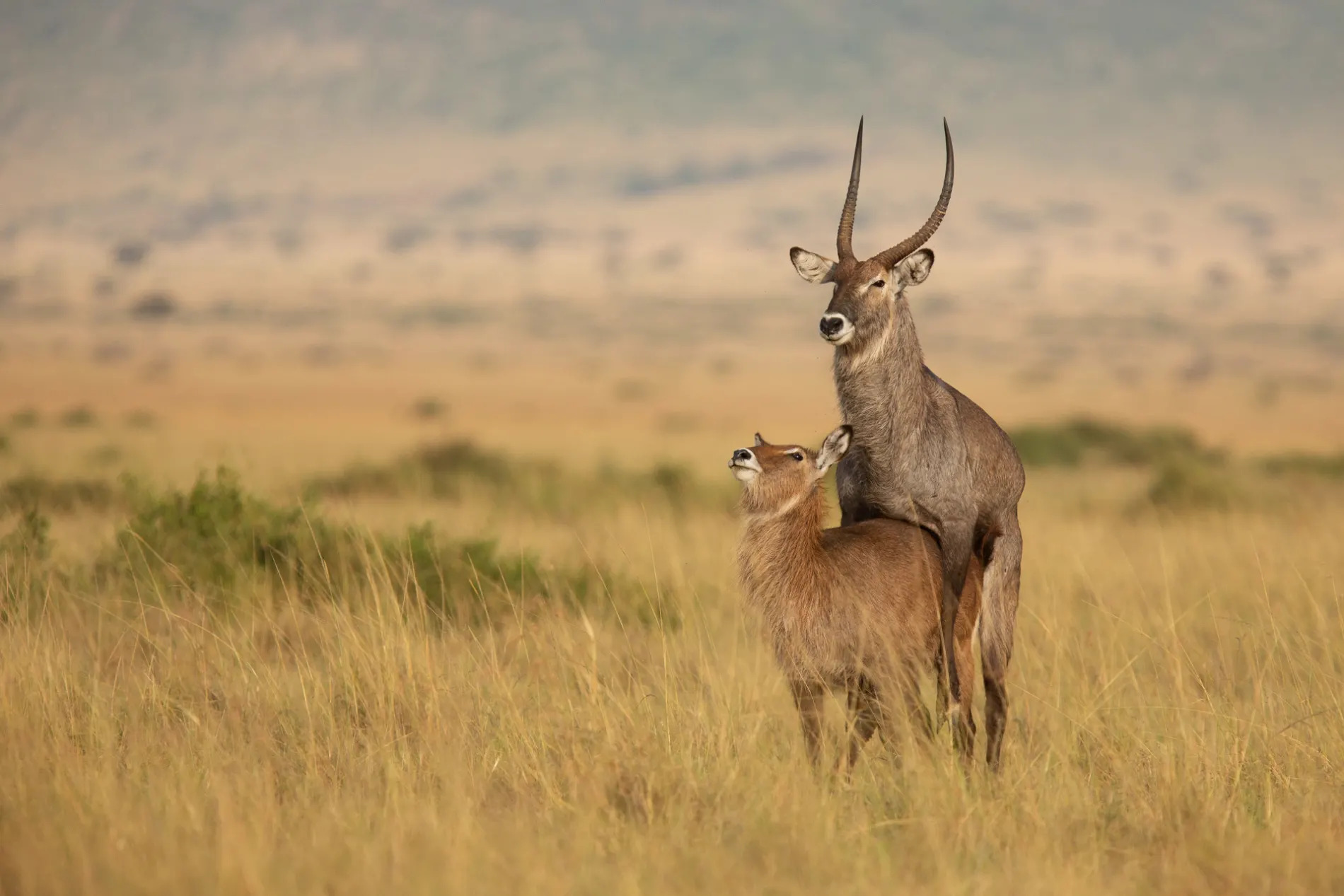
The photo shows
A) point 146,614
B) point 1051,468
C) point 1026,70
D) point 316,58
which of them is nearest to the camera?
point 146,614

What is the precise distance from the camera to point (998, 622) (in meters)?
6.92

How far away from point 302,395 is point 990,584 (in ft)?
148

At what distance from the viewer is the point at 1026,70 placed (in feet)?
586

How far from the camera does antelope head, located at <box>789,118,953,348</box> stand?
22.2 feet

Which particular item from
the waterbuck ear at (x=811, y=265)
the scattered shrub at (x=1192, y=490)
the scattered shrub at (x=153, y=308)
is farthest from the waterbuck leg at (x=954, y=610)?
the scattered shrub at (x=153, y=308)

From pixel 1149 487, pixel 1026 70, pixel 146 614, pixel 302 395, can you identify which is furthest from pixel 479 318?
pixel 1026 70

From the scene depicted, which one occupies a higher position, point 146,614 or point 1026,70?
point 1026,70

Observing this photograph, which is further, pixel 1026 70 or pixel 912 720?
pixel 1026 70

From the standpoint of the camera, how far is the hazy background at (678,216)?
61156 millimetres

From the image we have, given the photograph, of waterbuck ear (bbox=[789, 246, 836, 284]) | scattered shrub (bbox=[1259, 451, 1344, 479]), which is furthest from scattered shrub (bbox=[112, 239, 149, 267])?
waterbuck ear (bbox=[789, 246, 836, 284])

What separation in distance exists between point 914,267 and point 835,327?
26.5 inches

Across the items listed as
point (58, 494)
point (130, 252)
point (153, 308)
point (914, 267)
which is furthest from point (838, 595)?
point (130, 252)

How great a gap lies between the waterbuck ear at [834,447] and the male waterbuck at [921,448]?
0.74 feet

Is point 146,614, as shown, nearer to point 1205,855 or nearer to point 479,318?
point 1205,855
